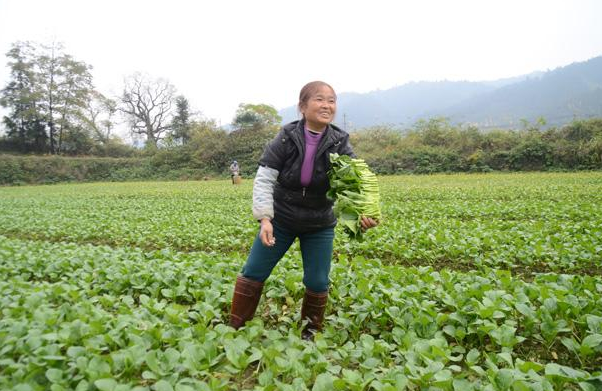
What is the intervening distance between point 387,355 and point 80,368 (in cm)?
221

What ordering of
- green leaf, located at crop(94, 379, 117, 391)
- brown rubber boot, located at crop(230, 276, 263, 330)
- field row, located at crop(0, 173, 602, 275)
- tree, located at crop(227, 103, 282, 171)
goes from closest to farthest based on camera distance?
green leaf, located at crop(94, 379, 117, 391)
brown rubber boot, located at crop(230, 276, 263, 330)
field row, located at crop(0, 173, 602, 275)
tree, located at crop(227, 103, 282, 171)

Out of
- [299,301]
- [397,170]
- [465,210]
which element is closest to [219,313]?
[299,301]

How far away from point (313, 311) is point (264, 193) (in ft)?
Answer: 3.96

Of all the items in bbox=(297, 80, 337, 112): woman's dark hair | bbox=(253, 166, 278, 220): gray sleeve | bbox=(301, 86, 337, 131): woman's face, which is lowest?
bbox=(253, 166, 278, 220): gray sleeve

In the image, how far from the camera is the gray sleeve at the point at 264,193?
2.94 metres

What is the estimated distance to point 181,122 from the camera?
56.2 metres

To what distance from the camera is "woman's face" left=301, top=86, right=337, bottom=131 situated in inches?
114

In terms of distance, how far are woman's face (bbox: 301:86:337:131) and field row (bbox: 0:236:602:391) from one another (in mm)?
1728

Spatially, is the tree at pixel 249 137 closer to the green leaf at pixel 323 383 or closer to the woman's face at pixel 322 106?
the woman's face at pixel 322 106

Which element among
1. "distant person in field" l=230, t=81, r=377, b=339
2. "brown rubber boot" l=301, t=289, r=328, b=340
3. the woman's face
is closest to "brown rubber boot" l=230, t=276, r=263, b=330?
"distant person in field" l=230, t=81, r=377, b=339

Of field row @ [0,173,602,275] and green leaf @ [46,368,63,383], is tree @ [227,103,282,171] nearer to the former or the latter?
field row @ [0,173,602,275]

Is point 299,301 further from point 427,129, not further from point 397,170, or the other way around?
point 427,129

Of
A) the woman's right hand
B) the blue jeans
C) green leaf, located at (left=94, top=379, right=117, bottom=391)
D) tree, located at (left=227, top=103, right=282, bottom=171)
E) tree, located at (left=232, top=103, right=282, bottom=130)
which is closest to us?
green leaf, located at (left=94, top=379, right=117, bottom=391)

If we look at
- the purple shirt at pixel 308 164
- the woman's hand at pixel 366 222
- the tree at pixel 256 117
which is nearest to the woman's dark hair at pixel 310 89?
the purple shirt at pixel 308 164
